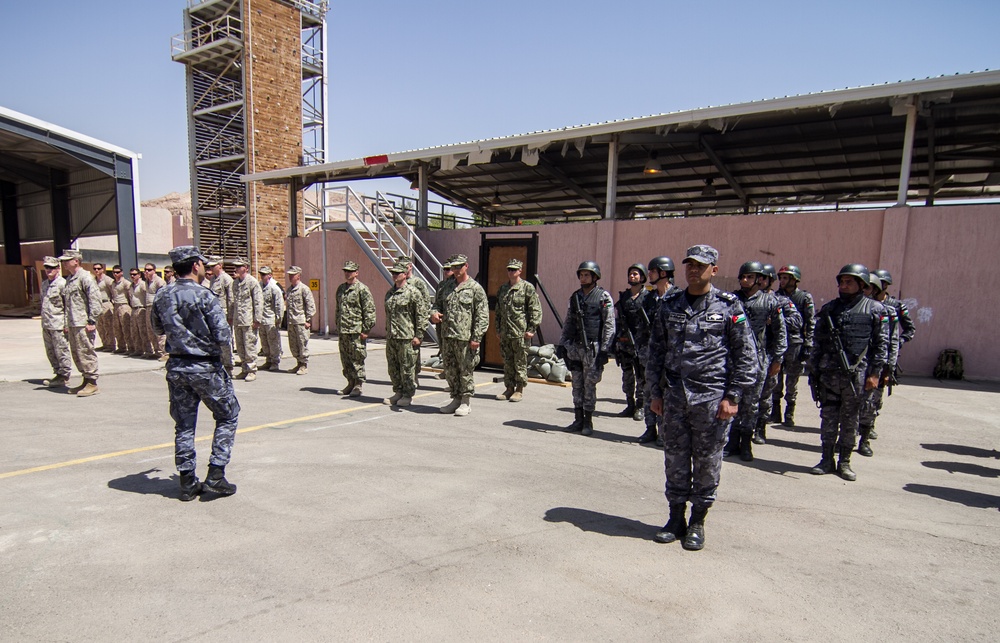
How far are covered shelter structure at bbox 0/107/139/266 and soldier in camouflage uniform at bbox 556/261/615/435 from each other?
688 inches

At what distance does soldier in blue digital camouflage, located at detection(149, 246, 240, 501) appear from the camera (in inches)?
154

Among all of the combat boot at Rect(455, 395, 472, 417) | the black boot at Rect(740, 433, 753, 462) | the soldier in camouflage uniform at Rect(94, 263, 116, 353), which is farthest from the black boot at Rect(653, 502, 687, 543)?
the soldier in camouflage uniform at Rect(94, 263, 116, 353)

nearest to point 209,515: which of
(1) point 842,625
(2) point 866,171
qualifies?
(1) point 842,625

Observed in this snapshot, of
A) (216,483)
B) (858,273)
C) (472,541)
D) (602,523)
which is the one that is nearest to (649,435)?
(602,523)

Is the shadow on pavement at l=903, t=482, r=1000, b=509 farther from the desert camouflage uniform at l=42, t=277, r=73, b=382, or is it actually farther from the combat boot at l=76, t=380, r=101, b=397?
the desert camouflage uniform at l=42, t=277, r=73, b=382

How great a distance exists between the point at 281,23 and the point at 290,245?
15.0 metres

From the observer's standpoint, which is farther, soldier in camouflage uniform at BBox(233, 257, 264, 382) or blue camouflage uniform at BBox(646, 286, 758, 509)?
soldier in camouflage uniform at BBox(233, 257, 264, 382)

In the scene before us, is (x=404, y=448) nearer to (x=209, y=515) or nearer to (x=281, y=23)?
(x=209, y=515)

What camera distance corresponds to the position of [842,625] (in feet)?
8.65

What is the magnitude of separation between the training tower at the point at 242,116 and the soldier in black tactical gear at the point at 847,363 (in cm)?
2434

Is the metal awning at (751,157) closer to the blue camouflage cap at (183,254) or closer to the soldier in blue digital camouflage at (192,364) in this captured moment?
the blue camouflage cap at (183,254)

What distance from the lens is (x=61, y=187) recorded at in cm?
2378

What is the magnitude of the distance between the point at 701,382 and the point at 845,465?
256cm

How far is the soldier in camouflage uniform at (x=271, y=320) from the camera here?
9789 mm
